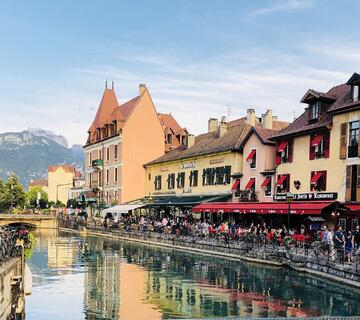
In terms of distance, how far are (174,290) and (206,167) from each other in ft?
96.8

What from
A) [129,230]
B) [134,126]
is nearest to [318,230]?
[129,230]

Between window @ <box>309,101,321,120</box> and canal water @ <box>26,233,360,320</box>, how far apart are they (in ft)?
41.0

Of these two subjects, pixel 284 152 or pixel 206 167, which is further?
pixel 206 167

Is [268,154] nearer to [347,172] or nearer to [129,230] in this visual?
[347,172]

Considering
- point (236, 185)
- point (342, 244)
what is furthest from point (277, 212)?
point (236, 185)

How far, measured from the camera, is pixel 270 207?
38.7 metres

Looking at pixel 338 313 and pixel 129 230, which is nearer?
pixel 338 313

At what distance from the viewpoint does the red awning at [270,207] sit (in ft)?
112

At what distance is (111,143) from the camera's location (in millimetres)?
74875

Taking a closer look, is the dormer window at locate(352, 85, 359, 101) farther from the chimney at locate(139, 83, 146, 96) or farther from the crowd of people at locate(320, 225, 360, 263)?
the chimney at locate(139, 83, 146, 96)

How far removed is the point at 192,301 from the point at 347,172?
53.9ft

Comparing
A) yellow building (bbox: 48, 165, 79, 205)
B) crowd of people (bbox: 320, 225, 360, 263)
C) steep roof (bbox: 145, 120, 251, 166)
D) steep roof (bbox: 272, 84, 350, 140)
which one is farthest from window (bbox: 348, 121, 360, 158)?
yellow building (bbox: 48, 165, 79, 205)

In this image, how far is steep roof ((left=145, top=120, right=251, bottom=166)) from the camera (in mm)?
51706

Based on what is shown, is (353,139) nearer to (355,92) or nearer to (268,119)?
(355,92)
